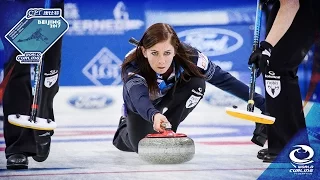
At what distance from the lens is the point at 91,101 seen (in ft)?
12.0

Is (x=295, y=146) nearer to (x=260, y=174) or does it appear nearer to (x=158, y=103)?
(x=260, y=174)

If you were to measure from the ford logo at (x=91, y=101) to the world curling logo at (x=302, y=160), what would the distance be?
0.47 metres

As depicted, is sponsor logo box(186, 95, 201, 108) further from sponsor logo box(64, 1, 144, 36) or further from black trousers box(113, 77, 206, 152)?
sponsor logo box(64, 1, 144, 36)

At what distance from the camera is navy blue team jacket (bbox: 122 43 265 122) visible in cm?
345

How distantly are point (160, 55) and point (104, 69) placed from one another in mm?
198

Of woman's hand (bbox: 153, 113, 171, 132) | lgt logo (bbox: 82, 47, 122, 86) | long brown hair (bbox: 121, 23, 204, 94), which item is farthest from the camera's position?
lgt logo (bbox: 82, 47, 122, 86)

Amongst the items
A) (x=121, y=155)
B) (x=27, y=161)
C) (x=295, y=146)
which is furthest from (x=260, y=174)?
(x=27, y=161)

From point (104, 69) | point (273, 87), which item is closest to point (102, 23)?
point (104, 69)

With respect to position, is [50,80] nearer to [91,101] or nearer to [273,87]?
[91,101]

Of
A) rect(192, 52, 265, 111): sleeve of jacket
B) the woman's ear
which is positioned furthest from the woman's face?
rect(192, 52, 265, 111): sleeve of jacket

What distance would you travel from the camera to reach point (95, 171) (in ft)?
11.3

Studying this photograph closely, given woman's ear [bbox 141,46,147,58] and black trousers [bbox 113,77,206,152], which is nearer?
woman's ear [bbox 141,46,147,58]

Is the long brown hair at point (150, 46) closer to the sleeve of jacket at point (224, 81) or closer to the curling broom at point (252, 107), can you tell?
the sleeve of jacket at point (224, 81)

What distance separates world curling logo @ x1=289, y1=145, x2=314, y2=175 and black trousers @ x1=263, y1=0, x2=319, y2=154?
2 cm
